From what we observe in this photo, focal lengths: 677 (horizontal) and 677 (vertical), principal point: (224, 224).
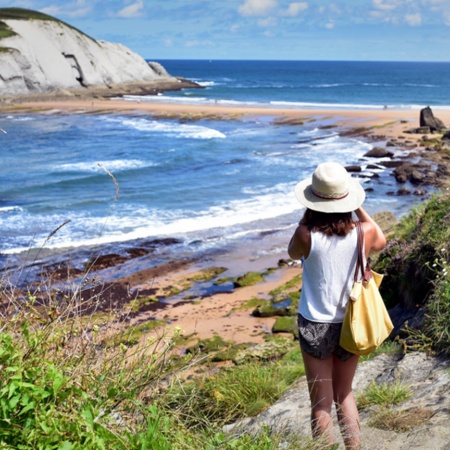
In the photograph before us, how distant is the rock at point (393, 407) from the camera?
4.07 meters

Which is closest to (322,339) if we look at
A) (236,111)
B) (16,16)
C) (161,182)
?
(161,182)

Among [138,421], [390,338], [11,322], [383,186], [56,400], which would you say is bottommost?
[383,186]

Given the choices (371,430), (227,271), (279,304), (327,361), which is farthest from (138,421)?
(227,271)

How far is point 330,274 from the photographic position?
152 inches

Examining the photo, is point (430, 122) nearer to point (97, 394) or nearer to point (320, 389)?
point (320, 389)

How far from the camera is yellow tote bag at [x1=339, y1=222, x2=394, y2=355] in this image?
3.77 m

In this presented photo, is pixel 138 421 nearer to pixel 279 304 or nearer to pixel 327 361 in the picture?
pixel 327 361

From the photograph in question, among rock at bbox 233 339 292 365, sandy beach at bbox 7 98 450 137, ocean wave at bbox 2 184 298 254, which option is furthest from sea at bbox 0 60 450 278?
rock at bbox 233 339 292 365

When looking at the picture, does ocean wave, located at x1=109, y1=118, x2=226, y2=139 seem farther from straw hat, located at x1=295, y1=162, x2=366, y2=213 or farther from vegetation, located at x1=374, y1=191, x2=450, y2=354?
straw hat, located at x1=295, y1=162, x2=366, y2=213

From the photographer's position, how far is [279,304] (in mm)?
12883

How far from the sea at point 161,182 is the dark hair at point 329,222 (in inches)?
59.2

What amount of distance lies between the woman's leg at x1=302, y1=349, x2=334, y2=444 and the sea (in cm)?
179

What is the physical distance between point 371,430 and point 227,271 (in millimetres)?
11925

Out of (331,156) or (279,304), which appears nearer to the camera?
(279,304)
